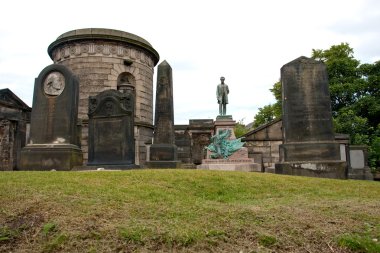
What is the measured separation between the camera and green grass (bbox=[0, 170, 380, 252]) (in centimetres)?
316

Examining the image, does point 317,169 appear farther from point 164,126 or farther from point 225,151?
point 164,126

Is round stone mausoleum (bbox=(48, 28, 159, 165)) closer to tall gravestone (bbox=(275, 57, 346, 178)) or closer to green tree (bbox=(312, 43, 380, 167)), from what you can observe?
tall gravestone (bbox=(275, 57, 346, 178))

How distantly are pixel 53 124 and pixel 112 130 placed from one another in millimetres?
1922

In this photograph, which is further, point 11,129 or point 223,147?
point 11,129

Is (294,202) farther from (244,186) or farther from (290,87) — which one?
(290,87)

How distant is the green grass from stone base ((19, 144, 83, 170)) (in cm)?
393

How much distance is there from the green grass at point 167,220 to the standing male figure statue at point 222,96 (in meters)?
8.58

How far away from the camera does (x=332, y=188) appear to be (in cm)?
650

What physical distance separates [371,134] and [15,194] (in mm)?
20831

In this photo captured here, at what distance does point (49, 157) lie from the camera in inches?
382

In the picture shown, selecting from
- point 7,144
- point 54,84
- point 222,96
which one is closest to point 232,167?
point 222,96

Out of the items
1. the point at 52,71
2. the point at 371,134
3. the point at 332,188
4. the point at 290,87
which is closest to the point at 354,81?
the point at 371,134

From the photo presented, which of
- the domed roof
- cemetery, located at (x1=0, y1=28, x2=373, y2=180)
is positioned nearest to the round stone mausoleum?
the domed roof

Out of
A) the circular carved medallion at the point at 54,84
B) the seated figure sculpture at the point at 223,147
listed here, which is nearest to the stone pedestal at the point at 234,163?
the seated figure sculpture at the point at 223,147
